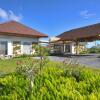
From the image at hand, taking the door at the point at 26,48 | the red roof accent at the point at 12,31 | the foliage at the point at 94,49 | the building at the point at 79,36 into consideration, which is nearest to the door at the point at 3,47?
the red roof accent at the point at 12,31

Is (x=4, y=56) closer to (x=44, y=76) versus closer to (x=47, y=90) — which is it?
(x=44, y=76)

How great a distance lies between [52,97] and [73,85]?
5.04ft

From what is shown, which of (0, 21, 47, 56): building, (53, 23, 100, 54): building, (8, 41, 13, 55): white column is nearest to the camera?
(0, 21, 47, 56): building

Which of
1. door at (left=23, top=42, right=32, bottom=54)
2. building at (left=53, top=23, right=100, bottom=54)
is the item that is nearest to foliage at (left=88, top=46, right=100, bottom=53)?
building at (left=53, top=23, right=100, bottom=54)

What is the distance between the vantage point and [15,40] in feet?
90.9

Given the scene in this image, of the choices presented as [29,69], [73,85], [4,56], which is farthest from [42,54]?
[4,56]

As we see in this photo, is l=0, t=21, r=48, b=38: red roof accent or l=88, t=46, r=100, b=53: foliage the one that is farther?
l=88, t=46, r=100, b=53: foliage

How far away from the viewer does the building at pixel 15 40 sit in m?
26.5

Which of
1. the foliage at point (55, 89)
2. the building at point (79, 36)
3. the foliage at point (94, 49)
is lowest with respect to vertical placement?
the foliage at point (55, 89)

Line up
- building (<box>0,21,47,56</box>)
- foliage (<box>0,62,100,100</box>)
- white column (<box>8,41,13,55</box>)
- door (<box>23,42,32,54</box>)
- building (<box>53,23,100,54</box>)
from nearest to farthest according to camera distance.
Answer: foliage (<box>0,62,100,100</box>) < building (<box>0,21,47,56</box>) < white column (<box>8,41,13,55</box>) < door (<box>23,42,32,54</box>) < building (<box>53,23,100,54</box>)

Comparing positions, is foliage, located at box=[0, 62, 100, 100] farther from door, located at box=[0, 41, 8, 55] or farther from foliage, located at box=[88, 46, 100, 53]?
foliage, located at box=[88, 46, 100, 53]

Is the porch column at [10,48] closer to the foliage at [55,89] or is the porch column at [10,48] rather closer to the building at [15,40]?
the building at [15,40]

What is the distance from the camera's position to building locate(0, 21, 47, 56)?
26.5m

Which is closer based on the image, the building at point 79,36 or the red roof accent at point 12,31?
the red roof accent at point 12,31
